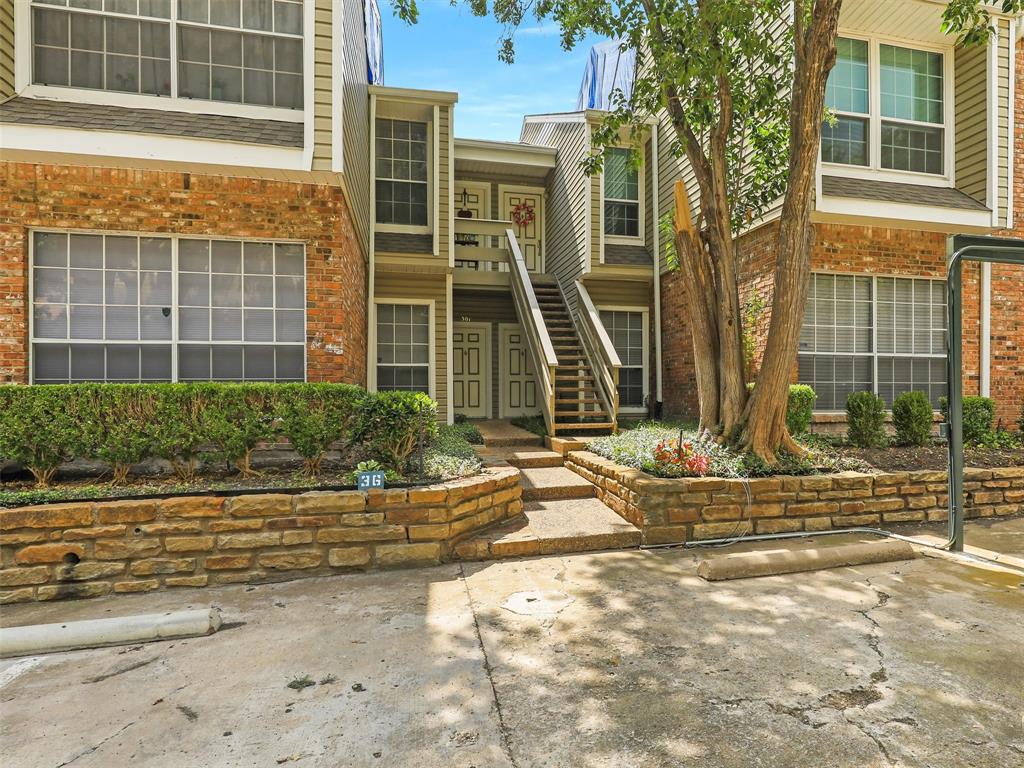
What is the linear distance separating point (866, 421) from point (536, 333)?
459 centimetres

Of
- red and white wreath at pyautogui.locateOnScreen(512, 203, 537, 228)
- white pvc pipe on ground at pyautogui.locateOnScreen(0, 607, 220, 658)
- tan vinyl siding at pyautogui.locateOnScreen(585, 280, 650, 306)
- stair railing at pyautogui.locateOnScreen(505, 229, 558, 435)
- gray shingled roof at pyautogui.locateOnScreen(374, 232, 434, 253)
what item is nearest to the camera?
white pvc pipe on ground at pyautogui.locateOnScreen(0, 607, 220, 658)

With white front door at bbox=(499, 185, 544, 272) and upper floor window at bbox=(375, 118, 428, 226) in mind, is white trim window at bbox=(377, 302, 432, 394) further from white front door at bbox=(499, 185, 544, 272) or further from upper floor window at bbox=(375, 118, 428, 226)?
white front door at bbox=(499, 185, 544, 272)

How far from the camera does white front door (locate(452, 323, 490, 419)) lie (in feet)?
35.4

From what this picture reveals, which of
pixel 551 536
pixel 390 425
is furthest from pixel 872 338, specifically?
pixel 390 425

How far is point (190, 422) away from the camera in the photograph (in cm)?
426

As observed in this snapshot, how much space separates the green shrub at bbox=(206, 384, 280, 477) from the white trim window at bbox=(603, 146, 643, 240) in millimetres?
7352

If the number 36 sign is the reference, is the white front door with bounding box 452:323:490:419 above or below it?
above

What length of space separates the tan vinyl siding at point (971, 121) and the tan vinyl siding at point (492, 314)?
7552mm

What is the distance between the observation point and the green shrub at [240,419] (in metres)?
4.28

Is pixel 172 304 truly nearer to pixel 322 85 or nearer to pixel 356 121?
pixel 322 85

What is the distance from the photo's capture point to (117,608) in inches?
133

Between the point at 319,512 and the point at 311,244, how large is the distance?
3.21m

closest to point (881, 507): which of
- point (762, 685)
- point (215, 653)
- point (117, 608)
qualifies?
point (762, 685)

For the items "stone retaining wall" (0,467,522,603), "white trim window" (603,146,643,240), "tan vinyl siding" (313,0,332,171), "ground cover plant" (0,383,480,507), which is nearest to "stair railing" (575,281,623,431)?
"white trim window" (603,146,643,240)
